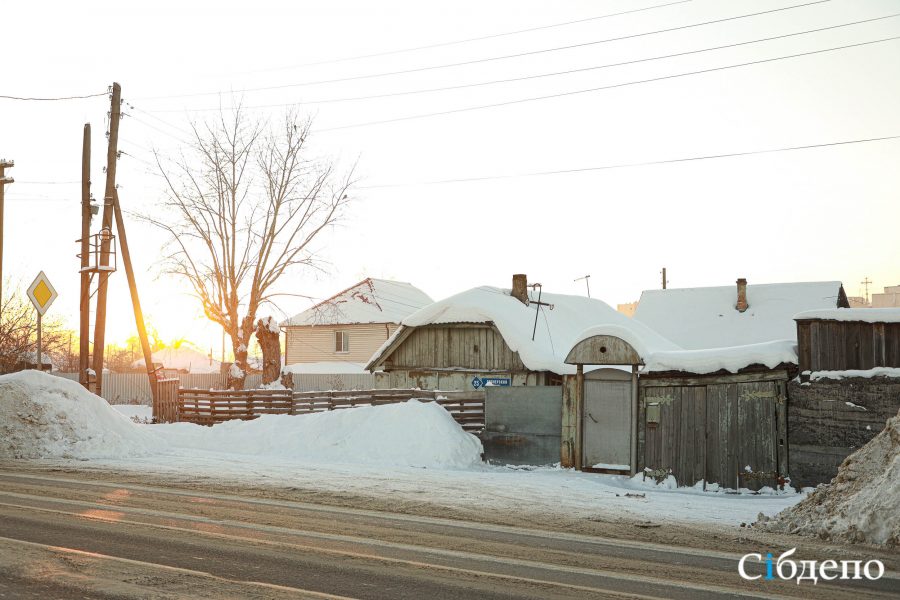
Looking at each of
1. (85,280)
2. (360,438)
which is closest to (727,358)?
(360,438)

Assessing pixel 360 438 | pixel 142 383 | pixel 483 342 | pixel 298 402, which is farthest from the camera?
pixel 142 383

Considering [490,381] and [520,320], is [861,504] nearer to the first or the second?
[490,381]

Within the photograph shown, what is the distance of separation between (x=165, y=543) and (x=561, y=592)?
167 inches

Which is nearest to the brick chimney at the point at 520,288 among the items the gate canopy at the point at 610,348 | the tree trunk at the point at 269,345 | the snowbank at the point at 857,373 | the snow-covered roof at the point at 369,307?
the gate canopy at the point at 610,348

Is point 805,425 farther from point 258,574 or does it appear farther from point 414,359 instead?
point 414,359

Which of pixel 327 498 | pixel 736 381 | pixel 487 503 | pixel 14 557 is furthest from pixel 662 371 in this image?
pixel 14 557

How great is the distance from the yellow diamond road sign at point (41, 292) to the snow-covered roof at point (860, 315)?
16.8 metres

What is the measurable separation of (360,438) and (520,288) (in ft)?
34.3

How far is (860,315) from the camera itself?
1458 centimetres

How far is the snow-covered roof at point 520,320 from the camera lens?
84.5 feet

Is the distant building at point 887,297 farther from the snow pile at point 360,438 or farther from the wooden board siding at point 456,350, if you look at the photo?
the snow pile at point 360,438

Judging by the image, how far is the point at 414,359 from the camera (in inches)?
1157

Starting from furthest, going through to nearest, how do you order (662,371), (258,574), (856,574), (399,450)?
(399,450)
(662,371)
(856,574)
(258,574)

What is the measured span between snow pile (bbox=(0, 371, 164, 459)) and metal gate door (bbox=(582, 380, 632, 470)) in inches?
405
